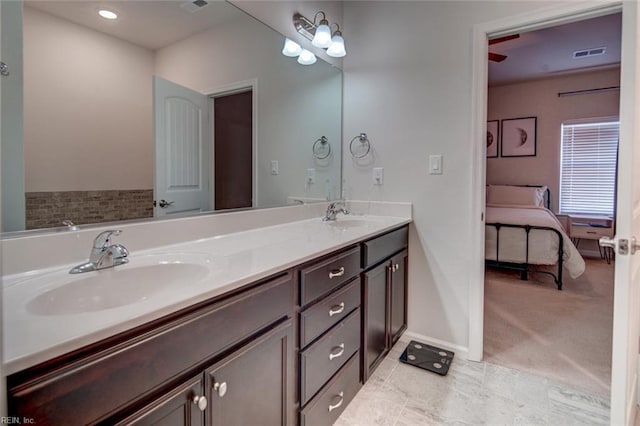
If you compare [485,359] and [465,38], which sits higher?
[465,38]

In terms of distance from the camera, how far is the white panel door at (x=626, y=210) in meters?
1.19

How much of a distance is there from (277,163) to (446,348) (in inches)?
63.1

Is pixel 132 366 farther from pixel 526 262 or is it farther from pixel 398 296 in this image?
pixel 526 262

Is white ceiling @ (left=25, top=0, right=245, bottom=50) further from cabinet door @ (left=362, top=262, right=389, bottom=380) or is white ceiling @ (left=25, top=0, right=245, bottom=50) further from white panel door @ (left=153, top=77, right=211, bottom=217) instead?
cabinet door @ (left=362, top=262, right=389, bottom=380)

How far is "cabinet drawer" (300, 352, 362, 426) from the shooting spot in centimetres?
129

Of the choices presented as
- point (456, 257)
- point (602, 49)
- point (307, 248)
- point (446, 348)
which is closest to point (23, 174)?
point (307, 248)

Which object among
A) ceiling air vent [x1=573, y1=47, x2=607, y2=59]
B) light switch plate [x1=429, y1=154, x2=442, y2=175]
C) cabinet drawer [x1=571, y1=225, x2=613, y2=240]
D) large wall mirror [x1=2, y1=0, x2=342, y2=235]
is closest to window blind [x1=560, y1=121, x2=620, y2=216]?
cabinet drawer [x1=571, y1=225, x2=613, y2=240]

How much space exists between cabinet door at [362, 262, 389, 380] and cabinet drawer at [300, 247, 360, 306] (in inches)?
6.3

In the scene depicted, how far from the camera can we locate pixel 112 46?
1143mm

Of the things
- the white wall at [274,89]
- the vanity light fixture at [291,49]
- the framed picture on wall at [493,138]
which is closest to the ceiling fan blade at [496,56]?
the framed picture on wall at [493,138]

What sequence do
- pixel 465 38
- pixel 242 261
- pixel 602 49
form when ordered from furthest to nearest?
pixel 602 49 < pixel 465 38 < pixel 242 261

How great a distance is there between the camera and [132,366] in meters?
0.69

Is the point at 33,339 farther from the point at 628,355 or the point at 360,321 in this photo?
the point at 628,355

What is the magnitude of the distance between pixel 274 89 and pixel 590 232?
4.89 meters
